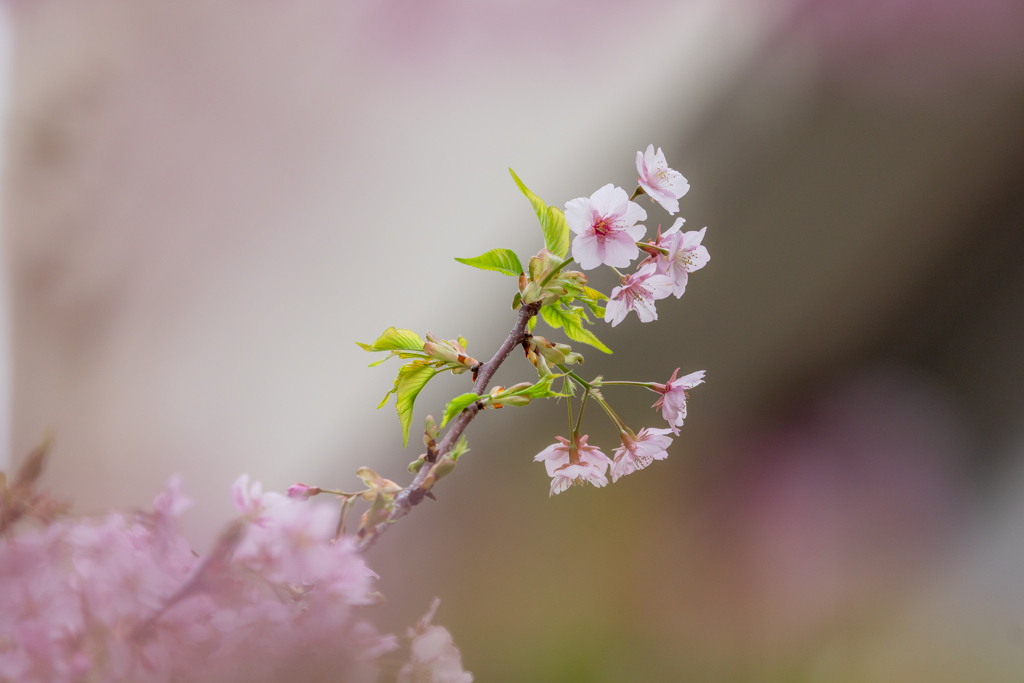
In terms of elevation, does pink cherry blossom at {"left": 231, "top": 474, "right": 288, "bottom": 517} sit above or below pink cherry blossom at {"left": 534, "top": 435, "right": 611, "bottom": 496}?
below

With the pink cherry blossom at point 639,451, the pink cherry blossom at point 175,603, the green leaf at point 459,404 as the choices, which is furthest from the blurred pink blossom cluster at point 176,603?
the pink cherry blossom at point 639,451

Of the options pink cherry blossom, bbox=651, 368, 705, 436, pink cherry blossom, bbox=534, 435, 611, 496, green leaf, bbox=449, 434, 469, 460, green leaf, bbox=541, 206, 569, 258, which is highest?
green leaf, bbox=541, 206, 569, 258

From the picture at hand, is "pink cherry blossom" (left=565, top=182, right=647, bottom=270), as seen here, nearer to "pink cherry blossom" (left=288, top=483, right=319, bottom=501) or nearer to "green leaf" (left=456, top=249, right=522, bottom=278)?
"green leaf" (left=456, top=249, right=522, bottom=278)

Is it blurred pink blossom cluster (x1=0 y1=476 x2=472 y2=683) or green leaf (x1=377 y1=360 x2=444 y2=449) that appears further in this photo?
green leaf (x1=377 y1=360 x2=444 y2=449)

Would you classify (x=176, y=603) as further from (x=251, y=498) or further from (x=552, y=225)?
(x=552, y=225)

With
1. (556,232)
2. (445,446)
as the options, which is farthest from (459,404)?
(556,232)

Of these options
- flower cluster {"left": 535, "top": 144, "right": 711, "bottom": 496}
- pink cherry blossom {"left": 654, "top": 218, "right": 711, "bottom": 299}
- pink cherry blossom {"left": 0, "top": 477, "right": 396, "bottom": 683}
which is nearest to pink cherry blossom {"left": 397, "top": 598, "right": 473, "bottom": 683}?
pink cherry blossom {"left": 0, "top": 477, "right": 396, "bottom": 683}

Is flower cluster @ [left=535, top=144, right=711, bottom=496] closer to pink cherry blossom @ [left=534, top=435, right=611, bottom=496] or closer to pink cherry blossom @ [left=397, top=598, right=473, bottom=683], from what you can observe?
pink cherry blossom @ [left=534, top=435, right=611, bottom=496]
